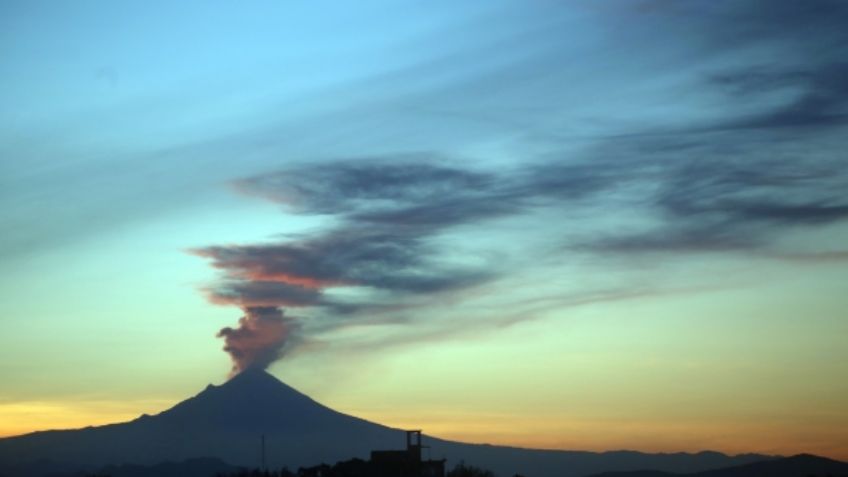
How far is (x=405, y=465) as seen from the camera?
3145 inches

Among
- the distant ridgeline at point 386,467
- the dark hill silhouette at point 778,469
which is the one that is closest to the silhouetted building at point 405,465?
the distant ridgeline at point 386,467

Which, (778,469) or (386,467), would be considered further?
(778,469)

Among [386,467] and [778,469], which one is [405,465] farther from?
[778,469]

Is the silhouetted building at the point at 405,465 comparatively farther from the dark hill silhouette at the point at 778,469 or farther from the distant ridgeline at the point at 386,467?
the dark hill silhouette at the point at 778,469

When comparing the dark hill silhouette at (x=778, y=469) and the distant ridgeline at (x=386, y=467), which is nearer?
the distant ridgeline at (x=386, y=467)

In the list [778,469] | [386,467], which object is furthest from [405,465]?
[778,469]

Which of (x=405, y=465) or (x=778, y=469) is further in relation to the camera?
(x=778, y=469)

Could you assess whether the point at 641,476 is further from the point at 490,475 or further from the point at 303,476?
the point at 303,476

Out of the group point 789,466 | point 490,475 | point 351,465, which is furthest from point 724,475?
point 351,465

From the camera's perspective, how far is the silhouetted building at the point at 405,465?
259ft

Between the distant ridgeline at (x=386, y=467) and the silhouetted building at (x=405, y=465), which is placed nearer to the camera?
the distant ridgeline at (x=386, y=467)

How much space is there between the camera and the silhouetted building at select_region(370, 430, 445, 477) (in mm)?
78938

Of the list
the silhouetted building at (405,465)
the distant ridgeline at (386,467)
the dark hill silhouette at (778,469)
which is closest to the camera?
the distant ridgeline at (386,467)

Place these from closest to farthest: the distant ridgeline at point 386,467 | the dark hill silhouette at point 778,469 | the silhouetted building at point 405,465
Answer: the distant ridgeline at point 386,467 < the silhouetted building at point 405,465 < the dark hill silhouette at point 778,469
